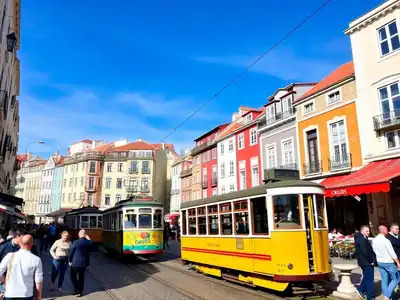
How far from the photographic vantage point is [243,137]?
1347 inches

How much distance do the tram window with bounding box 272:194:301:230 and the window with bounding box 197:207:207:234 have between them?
4.02 m

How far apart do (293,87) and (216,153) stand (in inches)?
622

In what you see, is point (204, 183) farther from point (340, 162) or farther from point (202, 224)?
point (202, 224)

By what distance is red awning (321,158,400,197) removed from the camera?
14.2m

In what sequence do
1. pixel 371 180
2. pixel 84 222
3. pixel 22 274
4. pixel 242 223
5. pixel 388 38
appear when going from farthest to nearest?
pixel 84 222 < pixel 388 38 < pixel 371 180 < pixel 242 223 < pixel 22 274

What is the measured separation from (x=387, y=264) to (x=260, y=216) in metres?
3.19

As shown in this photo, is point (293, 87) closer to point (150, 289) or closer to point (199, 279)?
point (199, 279)

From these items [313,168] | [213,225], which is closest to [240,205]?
[213,225]

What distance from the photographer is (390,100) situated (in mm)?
17656

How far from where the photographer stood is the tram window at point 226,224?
35.6 ft

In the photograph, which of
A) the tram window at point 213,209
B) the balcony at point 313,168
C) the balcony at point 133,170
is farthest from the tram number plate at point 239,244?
the balcony at point 133,170

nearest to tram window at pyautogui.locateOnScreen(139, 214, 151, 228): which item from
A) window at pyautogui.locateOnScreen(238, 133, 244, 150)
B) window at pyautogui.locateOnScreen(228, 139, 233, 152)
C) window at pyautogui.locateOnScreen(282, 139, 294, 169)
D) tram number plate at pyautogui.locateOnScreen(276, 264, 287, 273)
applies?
tram number plate at pyautogui.locateOnScreen(276, 264, 287, 273)

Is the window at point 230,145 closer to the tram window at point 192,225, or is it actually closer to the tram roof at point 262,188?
the tram window at point 192,225

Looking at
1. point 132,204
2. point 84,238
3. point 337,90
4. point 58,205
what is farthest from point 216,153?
point 58,205
